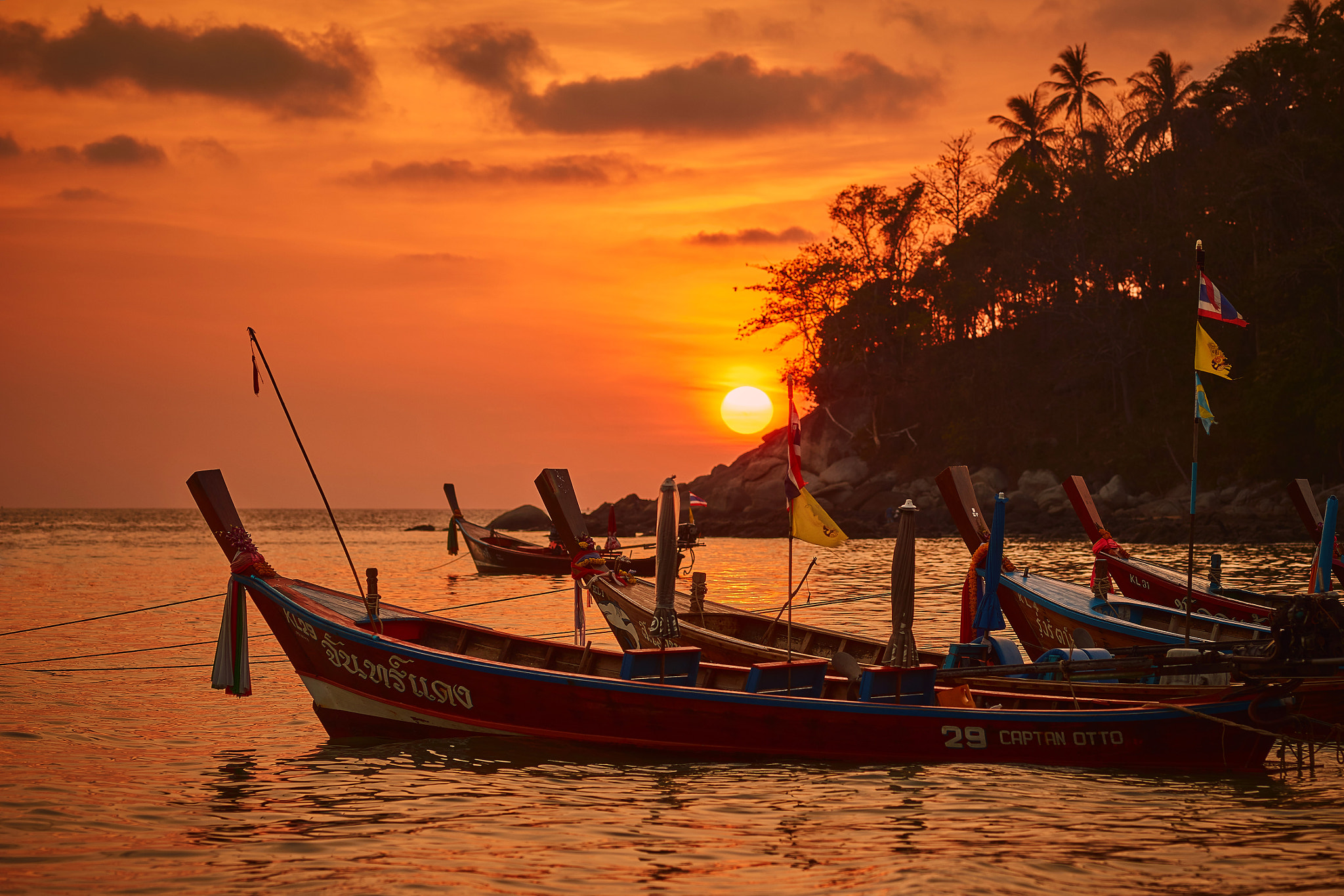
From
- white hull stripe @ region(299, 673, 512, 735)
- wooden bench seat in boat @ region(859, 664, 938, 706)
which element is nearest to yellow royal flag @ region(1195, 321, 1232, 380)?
wooden bench seat in boat @ region(859, 664, 938, 706)

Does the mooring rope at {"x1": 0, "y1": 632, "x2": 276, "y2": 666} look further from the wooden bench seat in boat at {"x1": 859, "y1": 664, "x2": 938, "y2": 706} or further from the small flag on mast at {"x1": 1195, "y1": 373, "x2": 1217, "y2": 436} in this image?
the small flag on mast at {"x1": 1195, "y1": 373, "x2": 1217, "y2": 436}

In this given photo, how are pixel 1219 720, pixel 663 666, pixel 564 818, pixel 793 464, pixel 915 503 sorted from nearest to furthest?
pixel 564 818
pixel 1219 720
pixel 663 666
pixel 793 464
pixel 915 503

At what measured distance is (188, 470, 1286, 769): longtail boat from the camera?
11430 mm

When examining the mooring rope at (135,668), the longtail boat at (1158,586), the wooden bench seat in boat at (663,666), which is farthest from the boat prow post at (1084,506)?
the mooring rope at (135,668)

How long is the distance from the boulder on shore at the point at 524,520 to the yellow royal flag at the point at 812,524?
7532 centimetres

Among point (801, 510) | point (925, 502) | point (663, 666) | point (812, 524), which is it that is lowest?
point (663, 666)

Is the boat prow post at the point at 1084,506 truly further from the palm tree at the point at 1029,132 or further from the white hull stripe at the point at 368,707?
the palm tree at the point at 1029,132

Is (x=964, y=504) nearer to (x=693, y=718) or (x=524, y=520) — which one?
(x=693, y=718)

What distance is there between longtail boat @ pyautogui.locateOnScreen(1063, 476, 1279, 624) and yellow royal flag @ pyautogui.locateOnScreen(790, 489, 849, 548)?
28.7 ft

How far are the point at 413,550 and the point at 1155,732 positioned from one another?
212 ft

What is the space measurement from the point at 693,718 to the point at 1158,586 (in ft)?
39.5

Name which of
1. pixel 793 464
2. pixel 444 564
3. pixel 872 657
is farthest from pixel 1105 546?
pixel 444 564

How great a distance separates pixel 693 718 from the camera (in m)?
12.1

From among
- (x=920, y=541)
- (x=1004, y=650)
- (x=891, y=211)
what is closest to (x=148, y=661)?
(x=1004, y=650)
